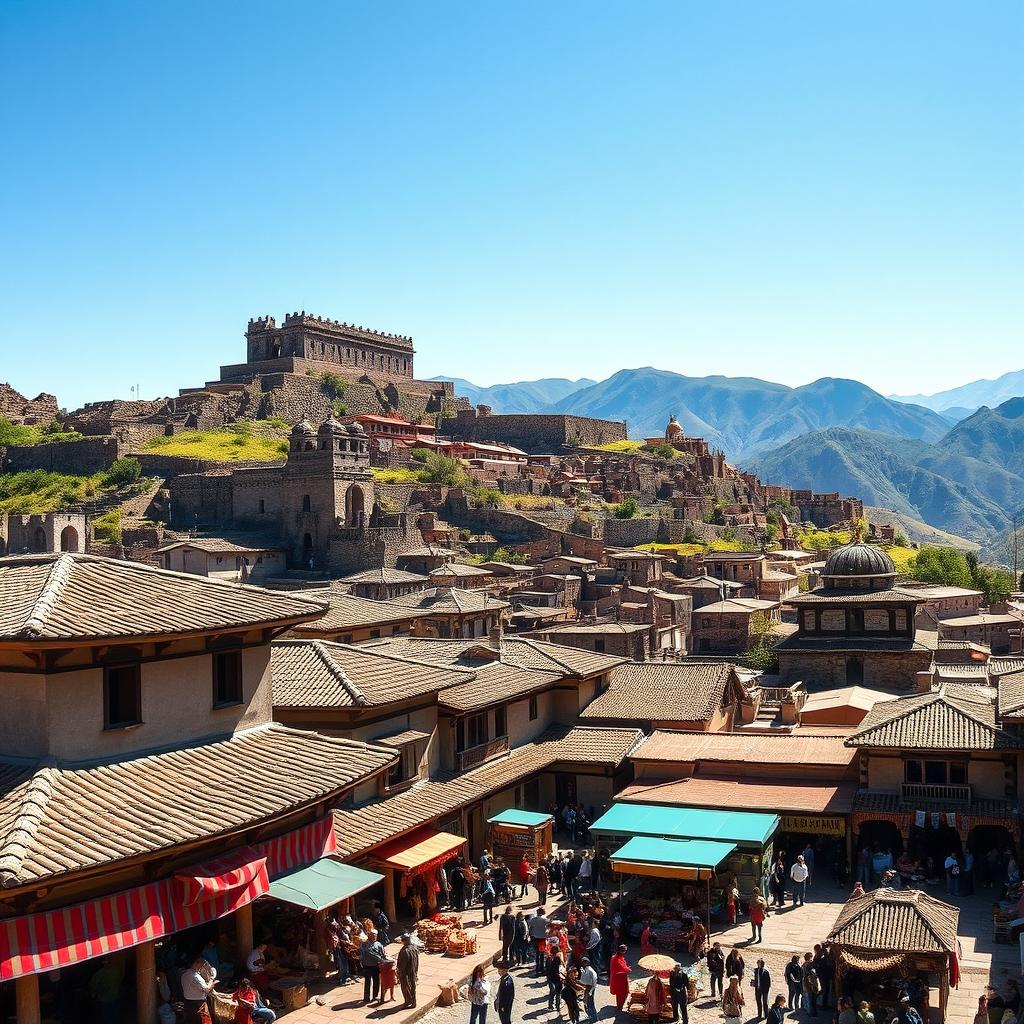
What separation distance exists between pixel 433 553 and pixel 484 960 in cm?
4380

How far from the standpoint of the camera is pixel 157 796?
14047mm

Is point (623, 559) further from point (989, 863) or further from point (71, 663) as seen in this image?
point (71, 663)

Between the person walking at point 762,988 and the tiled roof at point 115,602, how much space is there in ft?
29.2

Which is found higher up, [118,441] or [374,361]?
[374,361]

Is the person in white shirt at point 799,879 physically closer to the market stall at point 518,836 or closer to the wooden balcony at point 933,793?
the wooden balcony at point 933,793

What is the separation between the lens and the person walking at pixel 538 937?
1917 cm

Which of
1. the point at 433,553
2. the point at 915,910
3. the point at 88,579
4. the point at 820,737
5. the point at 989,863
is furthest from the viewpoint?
the point at 433,553

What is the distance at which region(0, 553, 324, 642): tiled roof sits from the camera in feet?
45.7

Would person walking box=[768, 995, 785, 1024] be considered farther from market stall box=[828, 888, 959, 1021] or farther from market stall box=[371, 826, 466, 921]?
market stall box=[371, 826, 466, 921]

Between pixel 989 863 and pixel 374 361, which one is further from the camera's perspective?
pixel 374 361

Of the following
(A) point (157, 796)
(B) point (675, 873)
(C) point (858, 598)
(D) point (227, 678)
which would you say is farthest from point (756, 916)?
(C) point (858, 598)

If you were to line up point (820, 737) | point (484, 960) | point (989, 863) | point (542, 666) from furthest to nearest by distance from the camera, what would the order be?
point (542, 666) < point (820, 737) < point (989, 863) < point (484, 960)

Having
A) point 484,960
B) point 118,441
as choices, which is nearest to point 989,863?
point 484,960

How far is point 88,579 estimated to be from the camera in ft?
51.5
